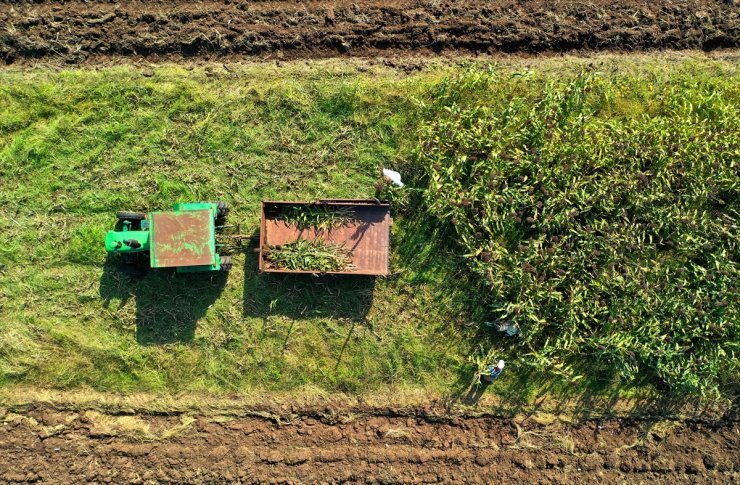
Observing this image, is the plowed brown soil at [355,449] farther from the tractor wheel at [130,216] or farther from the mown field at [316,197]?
the tractor wheel at [130,216]

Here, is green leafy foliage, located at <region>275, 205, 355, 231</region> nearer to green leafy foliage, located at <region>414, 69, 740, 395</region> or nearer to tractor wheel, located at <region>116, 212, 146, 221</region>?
green leafy foliage, located at <region>414, 69, 740, 395</region>

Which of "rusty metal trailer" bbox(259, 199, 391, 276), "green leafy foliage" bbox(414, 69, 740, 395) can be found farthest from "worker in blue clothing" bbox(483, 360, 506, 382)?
"rusty metal trailer" bbox(259, 199, 391, 276)

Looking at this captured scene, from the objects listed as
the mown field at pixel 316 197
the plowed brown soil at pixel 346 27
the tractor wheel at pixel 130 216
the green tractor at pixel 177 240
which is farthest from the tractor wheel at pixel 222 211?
the plowed brown soil at pixel 346 27

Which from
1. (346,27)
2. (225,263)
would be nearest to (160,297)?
(225,263)

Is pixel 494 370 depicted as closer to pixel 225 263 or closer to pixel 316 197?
pixel 316 197

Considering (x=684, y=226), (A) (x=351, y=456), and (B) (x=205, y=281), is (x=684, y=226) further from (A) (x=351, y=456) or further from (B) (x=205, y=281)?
(B) (x=205, y=281)

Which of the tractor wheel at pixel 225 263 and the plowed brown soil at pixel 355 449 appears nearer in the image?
the tractor wheel at pixel 225 263
